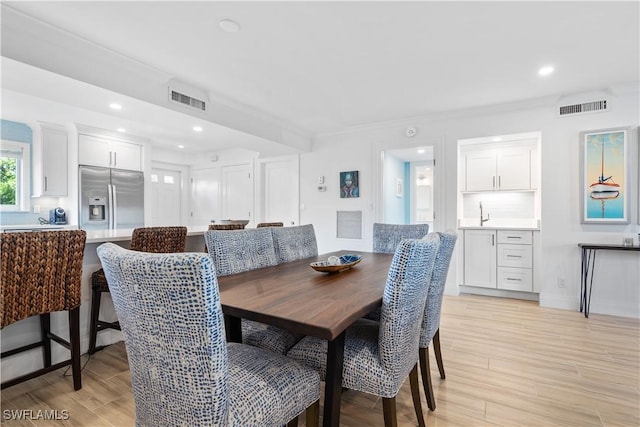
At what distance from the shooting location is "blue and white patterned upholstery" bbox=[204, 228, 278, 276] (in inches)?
68.5

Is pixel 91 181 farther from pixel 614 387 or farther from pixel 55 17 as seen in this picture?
pixel 614 387

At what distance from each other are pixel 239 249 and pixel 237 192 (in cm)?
443

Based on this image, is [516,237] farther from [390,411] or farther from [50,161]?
[50,161]

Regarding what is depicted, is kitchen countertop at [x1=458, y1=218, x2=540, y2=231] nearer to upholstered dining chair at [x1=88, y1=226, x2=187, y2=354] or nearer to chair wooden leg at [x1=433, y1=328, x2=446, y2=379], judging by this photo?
chair wooden leg at [x1=433, y1=328, x2=446, y2=379]

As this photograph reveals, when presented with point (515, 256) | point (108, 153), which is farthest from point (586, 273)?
point (108, 153)

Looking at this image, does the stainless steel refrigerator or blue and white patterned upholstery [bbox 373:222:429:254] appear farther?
the stainless steel refrigerator

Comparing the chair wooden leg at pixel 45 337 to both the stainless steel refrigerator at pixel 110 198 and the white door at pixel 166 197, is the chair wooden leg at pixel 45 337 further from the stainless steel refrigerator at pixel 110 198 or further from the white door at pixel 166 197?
the white door at pixel 166 197

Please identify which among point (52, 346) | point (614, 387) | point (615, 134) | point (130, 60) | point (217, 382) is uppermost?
point (130, 60)

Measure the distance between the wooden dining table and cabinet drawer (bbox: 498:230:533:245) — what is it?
9.80 feet

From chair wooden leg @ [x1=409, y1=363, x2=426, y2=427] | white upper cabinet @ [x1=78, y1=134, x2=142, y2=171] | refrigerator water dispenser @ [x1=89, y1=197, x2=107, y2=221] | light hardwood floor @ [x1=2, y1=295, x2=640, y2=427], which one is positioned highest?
white upper cabinet @ [x1=78, y1=134, x2=142, y2=171]

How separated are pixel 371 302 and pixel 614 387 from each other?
6.39 ft

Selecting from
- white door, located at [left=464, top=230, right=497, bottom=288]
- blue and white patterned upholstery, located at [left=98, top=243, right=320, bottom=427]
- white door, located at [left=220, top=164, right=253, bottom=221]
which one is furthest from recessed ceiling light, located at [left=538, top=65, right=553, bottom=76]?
white door, located at [left=220, top=164, right=253, bottom=221]

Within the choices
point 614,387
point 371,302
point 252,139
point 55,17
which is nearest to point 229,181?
point 252,139

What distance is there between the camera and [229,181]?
20.3 ft
